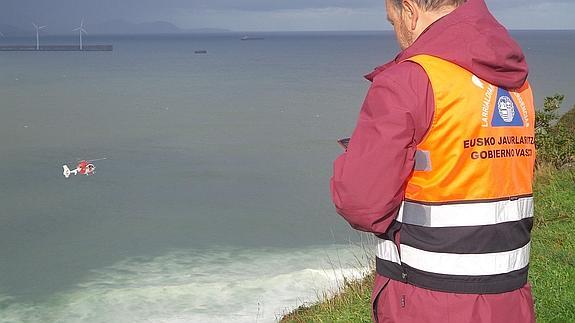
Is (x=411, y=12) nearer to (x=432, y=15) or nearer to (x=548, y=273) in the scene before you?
(x=432, y=15)

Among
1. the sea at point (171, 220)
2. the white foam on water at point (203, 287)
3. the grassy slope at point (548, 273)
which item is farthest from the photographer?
the sea at point (171, 220)

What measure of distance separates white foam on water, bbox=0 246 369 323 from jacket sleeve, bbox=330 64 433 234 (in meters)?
6.58

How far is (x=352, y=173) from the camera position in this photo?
2.29 meters

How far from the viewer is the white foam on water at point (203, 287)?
9953 millimetres

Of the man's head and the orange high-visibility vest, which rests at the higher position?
the man's head

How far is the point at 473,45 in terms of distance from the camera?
231 centimetres

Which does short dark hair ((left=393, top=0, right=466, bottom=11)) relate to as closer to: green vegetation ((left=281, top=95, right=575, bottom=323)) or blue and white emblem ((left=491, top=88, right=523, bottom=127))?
blue and white emblem ((left=491, top=88, right=523, bottom=127))

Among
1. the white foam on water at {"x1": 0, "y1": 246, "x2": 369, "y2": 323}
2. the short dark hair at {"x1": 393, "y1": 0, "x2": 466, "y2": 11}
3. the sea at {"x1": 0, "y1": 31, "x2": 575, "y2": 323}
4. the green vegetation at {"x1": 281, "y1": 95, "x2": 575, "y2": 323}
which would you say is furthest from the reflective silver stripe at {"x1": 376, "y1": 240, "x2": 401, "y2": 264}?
the white foam on water at {"x1": 0, "y1": 246, "x2": 369, "y2": 323}

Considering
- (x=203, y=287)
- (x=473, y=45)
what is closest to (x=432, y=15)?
(x=473, y=45)

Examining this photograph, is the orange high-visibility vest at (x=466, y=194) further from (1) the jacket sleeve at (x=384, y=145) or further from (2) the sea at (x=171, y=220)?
(2) the sea at (x=171, y=220)

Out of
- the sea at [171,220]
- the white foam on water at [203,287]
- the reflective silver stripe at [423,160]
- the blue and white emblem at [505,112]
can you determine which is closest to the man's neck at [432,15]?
the blue and white emblem at [505,112]

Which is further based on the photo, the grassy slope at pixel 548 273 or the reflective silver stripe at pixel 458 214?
the grassy slope at pixel 548 273

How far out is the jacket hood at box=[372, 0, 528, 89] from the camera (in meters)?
2.31

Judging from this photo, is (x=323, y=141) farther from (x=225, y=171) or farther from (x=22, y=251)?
(x=22, y=251)
